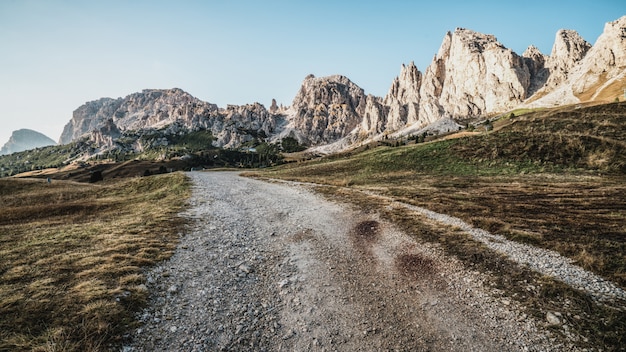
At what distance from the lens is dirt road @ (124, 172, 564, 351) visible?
7738 millimetres

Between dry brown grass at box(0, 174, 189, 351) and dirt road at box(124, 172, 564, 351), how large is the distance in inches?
32.9

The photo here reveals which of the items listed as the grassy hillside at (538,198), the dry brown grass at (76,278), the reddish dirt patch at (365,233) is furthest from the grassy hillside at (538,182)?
the dry brown grass at (76,278)

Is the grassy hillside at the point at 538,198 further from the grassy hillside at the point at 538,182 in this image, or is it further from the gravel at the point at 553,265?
the gravel at the point at 553,265

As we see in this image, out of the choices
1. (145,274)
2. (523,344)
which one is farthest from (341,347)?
(145,274)

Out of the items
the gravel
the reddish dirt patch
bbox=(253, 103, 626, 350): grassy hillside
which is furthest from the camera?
the reddish dirt patch

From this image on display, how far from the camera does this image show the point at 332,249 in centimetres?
1472

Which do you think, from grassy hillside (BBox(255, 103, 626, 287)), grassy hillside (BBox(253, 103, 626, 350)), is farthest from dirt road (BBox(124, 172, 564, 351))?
grassy hillside (BBox(255, 103, 626, 287))

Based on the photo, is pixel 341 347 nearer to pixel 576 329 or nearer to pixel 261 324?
pixel 261 324

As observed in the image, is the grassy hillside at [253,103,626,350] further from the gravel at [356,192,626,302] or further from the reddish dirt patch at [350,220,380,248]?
the reddish dirt patch at [350,220,380,248]

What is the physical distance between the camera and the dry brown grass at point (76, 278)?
6922 mm

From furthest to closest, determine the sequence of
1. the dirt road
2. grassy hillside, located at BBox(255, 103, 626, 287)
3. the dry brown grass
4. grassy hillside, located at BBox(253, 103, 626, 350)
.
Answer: grassy hillside, located at BBox(255, 103, 626, 287) → grassy hillside, located at BBox(253, 103, 626, 350) → the dirt road → the dry brown grass

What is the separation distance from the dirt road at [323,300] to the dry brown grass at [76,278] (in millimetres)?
836

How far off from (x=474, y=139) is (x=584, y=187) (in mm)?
35955

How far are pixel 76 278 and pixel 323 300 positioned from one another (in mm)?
9253
